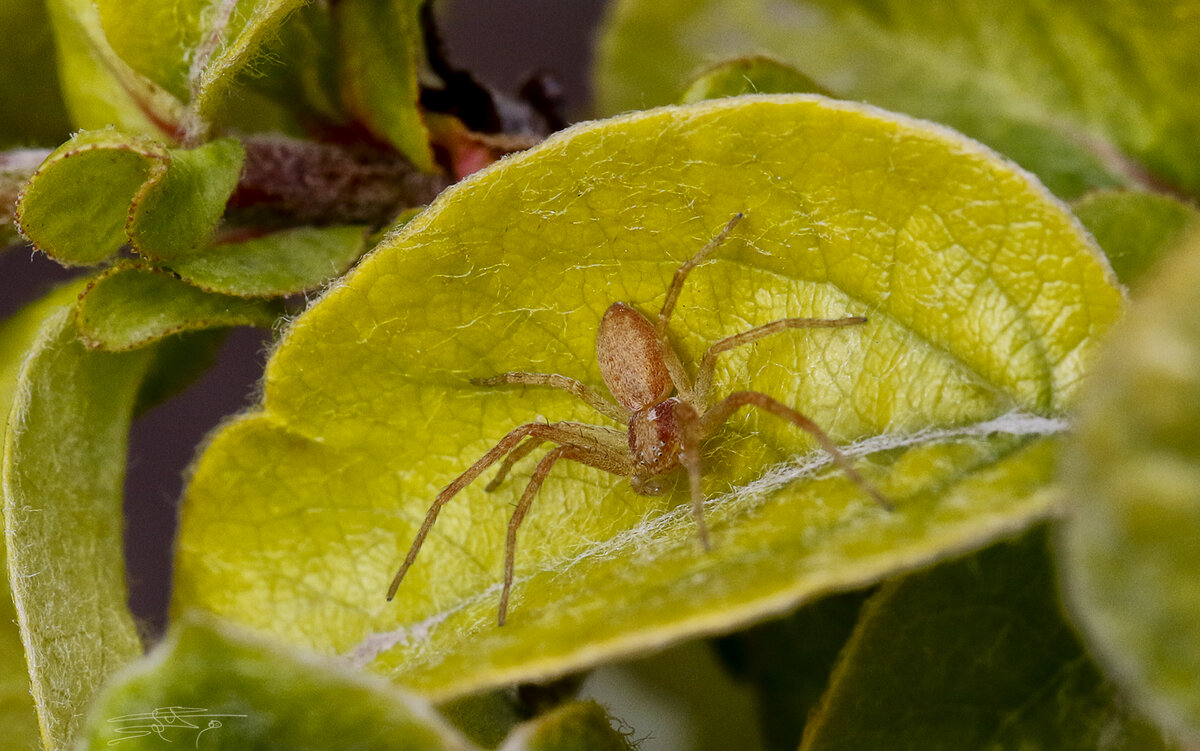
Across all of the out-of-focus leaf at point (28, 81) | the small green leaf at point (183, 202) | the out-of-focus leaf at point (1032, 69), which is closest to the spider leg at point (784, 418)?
the out-of-focus leaf at point (1032, 69)

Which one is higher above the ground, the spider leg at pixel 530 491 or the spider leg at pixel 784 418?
the spider leg at pixel 784 418

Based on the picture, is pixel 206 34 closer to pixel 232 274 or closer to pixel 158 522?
pixel 232 274

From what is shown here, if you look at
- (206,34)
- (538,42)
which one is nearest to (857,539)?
(206,34)

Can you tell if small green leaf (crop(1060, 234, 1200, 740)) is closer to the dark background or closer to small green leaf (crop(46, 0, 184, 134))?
small green leaf (crop(46, 0, 184, 134))

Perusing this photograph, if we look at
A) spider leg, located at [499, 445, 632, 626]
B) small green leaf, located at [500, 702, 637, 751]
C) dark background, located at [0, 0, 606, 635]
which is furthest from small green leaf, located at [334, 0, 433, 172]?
dark background, located at [0, 0, 606, 635]

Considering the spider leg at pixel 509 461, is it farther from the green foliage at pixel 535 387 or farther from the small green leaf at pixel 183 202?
the small green leaf at pixel 183 202
